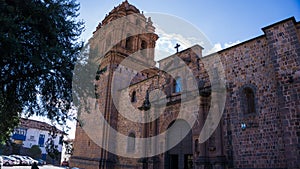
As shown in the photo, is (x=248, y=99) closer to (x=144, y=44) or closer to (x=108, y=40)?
(x=144, y=44)

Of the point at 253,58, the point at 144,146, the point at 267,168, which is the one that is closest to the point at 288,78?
the point at 253,58

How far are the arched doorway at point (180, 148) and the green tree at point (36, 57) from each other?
22.2ft

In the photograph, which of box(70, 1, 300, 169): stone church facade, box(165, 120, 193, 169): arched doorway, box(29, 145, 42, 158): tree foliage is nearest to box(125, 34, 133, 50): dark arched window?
box(70, 1, 300, 169): stone church facade

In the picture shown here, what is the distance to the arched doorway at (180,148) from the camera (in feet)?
42.5

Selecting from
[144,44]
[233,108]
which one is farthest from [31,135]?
[233,108]

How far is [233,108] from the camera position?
11391 mm

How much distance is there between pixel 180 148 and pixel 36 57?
906 centimetres

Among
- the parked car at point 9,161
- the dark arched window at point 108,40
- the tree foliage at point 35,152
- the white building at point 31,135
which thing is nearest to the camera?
the dark arched window at point 108,40

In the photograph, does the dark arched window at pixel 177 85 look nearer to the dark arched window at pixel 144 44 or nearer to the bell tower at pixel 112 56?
the bell tower at pixel 112 56

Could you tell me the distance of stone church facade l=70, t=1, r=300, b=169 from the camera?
31.8 ft

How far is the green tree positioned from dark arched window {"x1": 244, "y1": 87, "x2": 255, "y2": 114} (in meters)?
7.57

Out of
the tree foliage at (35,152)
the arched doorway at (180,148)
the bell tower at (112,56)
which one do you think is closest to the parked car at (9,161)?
the tree foliage at (35,152)

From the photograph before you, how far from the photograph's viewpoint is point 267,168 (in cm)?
962

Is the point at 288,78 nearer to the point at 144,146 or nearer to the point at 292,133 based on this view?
the point at 292,133
